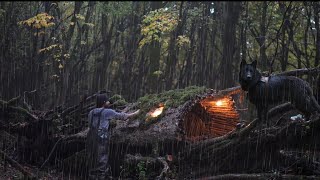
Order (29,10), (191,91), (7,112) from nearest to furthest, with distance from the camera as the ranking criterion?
A: (191,91) → (7,112) → (29,10)

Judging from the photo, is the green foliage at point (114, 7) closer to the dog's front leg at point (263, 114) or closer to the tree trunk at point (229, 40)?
the tree trunk at point (229, 40)

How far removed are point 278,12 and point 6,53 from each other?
12.8 meters

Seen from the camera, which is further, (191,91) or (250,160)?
(191,91)

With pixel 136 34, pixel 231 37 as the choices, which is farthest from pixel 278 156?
pixel 136 34

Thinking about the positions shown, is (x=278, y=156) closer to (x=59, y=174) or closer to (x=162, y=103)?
(x=162, y=103)

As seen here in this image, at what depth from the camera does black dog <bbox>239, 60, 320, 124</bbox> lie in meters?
6.99

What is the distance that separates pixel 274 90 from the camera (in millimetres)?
7234

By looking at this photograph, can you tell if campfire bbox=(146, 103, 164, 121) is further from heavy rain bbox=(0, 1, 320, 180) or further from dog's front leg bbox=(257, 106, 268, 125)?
dog's front leg bbox=(257, 106, 268, 125)

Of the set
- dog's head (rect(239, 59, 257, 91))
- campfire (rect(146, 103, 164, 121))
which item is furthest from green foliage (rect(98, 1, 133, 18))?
dog's head (rect(239, 59, 257, 91))

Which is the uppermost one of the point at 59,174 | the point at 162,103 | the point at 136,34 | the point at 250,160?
the point at 136,34

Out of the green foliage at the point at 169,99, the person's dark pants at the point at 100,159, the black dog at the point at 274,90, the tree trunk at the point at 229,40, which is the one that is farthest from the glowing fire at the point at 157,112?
the tree trunk at the point at 229,40

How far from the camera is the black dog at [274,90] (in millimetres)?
6992

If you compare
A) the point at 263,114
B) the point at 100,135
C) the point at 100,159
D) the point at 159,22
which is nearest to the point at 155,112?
the point at 100,135

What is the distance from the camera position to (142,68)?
2638cm
